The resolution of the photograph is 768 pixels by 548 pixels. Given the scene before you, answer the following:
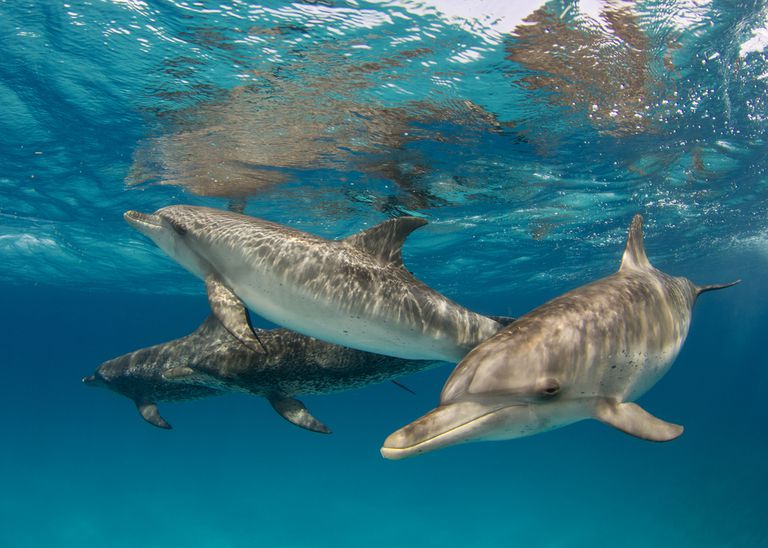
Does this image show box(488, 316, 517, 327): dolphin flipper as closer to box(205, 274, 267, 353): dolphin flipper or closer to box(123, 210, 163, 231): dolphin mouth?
box(205, 274, 267, 353): dolphin flipper

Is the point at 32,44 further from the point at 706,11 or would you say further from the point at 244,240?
the point at 706,11

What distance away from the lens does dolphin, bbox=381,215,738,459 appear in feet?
10.7

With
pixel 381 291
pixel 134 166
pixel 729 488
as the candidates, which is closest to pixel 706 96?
pixel 381 291

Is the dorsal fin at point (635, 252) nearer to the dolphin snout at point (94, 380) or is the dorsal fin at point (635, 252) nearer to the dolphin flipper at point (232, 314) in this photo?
the dolphin flipper at point (232, 314)

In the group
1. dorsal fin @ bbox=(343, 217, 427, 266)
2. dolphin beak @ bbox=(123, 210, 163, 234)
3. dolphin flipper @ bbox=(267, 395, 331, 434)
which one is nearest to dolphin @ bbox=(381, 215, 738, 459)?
dorsal fin @ bbox=(343, 217, 427, 266)

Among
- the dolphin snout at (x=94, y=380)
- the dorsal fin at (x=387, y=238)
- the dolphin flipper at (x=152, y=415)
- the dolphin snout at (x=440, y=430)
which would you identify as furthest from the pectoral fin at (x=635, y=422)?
the dolphin snout at (x=94, y=380)

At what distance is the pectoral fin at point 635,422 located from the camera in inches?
140

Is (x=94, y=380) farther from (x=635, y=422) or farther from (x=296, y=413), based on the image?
(x=635, y=422)

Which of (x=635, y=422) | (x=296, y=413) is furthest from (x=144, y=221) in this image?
(x=635, y=422)

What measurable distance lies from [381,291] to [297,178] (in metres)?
10.9

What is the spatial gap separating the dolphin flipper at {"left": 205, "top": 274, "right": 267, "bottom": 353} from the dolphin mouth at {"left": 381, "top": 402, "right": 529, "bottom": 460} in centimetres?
227

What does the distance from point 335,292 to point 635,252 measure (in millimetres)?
3763

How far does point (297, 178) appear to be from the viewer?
50.6 ft

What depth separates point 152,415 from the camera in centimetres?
1002
